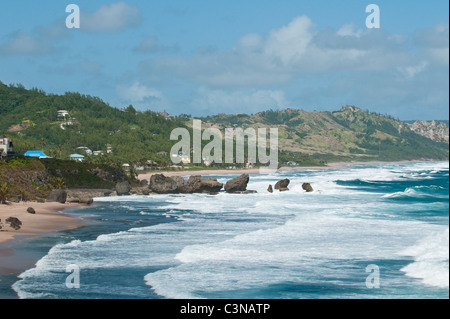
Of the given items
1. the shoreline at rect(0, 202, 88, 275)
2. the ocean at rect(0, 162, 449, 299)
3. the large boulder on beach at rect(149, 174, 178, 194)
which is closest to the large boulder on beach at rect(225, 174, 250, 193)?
the large boulder on beach at rect(149, 174, 178, 194)

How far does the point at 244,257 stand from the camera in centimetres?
3256

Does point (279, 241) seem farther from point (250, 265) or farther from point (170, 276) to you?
point (170, 276)

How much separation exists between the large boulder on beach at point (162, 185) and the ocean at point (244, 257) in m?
32.9

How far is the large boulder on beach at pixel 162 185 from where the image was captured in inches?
3573

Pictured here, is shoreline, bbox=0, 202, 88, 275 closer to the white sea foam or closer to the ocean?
the ocean

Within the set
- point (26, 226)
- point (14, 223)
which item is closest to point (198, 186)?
point (26, 226)

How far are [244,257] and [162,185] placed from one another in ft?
195

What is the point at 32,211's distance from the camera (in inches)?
2115

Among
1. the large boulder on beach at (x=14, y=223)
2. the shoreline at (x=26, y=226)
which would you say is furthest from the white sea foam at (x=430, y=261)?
the large boulder on beach at (x=14, y=223)

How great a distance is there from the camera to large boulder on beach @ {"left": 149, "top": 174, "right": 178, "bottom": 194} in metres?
90.8

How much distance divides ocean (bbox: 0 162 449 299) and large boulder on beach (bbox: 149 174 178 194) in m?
32.9

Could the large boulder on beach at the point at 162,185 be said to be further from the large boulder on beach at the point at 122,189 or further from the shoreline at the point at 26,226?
the shoreline at the point at 26,226

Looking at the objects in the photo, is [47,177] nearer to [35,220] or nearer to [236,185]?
[236,185]
